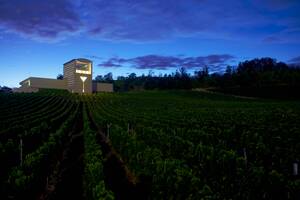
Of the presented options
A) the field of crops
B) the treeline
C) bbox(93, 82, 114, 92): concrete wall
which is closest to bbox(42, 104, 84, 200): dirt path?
the field of crops

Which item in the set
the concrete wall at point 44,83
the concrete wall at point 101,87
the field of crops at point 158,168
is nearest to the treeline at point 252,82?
the concrete wall at point 101,87

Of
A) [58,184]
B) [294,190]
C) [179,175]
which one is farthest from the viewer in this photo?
[58,184]

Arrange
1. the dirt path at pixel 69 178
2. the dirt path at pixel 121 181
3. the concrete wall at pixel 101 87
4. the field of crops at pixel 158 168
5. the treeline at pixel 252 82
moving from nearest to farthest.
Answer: the field of crops at pixel 158 168
the dirt path at pixel 69 178
the dirt path at pixel 121 181
the treeline at pixel 252 82
the concrete wall at pixel 101 87

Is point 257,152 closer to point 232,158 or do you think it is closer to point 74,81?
point 232,158

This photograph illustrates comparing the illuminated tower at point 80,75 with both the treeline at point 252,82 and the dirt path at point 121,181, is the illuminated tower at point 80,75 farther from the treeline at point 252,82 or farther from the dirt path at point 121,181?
the dirt path at point 121,181

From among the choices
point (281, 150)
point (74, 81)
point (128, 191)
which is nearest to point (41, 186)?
point (128, 191)

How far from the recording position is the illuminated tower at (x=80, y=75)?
10969 cm

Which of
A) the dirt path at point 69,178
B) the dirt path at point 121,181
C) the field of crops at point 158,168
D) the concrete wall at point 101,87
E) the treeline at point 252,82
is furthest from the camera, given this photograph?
the concrete wall at point 101,87

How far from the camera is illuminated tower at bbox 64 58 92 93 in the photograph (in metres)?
110

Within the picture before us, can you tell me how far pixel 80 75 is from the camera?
110125 millimetres

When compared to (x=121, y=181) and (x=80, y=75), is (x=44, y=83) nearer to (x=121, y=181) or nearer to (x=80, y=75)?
(x=80, y=75)

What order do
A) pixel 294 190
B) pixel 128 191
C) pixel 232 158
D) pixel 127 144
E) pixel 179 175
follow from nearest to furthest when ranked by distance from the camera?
pixel 294 190 < pixel 179 175 < pixel 232 158 < pixel 128 191 < pixel 127 144

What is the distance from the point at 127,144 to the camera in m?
17.6

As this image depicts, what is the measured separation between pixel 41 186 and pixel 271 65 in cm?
18656
